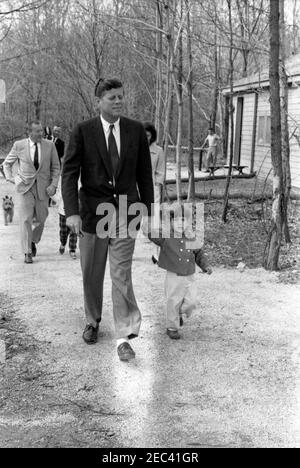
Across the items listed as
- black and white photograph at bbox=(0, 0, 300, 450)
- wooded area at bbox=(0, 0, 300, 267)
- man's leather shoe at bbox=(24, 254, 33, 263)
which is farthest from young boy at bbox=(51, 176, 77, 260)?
wooded area at bbox=(0, 0, 300, 267)

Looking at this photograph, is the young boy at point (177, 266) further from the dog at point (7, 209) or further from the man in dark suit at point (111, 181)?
the dog at point (7, 209)

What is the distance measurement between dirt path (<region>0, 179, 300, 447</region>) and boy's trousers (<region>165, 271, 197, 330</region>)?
0.18 metres

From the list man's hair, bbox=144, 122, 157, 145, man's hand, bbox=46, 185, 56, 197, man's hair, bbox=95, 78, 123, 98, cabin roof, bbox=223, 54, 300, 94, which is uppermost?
cabin roof, bbox=223, 54, 300, 94

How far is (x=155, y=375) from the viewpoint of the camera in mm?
4309

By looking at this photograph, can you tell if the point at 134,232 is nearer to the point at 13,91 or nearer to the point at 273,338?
the point at 273,338

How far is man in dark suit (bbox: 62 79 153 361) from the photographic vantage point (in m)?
4.56

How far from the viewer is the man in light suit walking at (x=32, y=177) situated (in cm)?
816

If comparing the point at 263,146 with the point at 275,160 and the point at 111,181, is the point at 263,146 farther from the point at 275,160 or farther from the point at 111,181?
the point at 111,181

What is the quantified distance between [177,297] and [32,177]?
3.74 metres

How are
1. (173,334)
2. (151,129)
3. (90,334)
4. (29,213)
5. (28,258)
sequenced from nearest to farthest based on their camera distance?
1. (90,334)
2. (173,334)
3. (151,129)
4. (28,258)
5. (29,213)

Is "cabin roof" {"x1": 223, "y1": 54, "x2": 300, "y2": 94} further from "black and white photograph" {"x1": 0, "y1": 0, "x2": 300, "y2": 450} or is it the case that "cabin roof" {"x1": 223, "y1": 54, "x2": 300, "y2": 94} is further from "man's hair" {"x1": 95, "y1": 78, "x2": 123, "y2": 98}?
"man's hair" {"x1": 95, "y1": 78, "x2": 123, "y2": 98}

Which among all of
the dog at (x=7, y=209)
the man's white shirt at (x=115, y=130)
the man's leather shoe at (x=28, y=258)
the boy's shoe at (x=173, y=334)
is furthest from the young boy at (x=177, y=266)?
the dog at (x=7, y=209)

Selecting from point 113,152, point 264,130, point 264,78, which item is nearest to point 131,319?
point 113,152

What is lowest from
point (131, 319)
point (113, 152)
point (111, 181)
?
point (131, 319)
